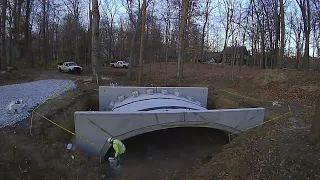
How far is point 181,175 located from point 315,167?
4.19 m

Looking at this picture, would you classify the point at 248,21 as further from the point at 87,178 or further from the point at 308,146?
the point at 87,178

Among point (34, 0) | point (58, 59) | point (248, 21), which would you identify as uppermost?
point (34, 0)

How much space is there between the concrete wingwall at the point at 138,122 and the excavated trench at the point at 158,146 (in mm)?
1006

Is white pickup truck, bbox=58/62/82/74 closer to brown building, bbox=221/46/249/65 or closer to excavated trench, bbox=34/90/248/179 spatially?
brown building, bbox=221/46/249/65

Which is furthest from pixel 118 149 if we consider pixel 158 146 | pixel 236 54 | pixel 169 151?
pixel 236 54

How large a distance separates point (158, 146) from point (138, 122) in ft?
8.36

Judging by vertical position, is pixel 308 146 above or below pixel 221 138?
above

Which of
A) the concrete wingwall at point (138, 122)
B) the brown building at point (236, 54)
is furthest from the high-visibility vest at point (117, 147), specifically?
the brown building at point (236, 54)

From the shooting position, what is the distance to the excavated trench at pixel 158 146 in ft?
32.8

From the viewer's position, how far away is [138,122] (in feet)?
35.5

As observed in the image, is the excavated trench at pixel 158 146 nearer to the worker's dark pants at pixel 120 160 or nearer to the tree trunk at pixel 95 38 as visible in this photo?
the worker's dark pants at pixel 120 160

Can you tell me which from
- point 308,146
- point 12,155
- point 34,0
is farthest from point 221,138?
point 34,0

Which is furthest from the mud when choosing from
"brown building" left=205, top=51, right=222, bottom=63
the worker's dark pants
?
"brown building" left=205, top=51, right=222, bottom=63

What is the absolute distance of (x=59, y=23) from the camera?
52844mm
